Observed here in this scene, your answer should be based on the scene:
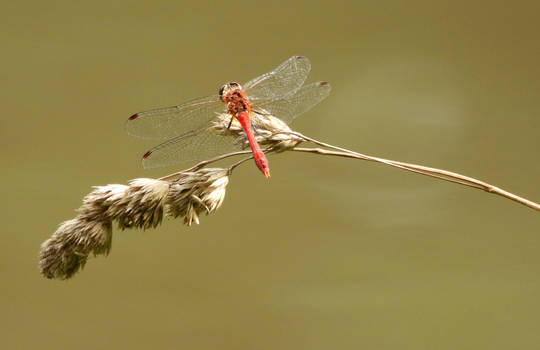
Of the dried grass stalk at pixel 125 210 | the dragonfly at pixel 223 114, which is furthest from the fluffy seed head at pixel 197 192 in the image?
the dragonfly at pixel 223 114

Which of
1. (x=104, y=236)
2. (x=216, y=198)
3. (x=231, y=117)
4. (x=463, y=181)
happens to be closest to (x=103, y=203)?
(x=104, y=236)

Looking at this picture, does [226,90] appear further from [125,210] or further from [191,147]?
[125,210]

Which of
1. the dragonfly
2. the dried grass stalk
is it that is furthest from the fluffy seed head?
the dragonfly

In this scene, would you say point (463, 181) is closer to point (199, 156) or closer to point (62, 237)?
point (199, 156)

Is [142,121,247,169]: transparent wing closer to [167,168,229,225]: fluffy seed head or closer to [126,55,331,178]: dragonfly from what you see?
[126,55,331,178]: dragonfly

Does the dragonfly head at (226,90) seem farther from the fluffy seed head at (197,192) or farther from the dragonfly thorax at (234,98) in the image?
the fluffy seed head at (197,192)

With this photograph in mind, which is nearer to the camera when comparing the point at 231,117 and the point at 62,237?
the point at 62,237
